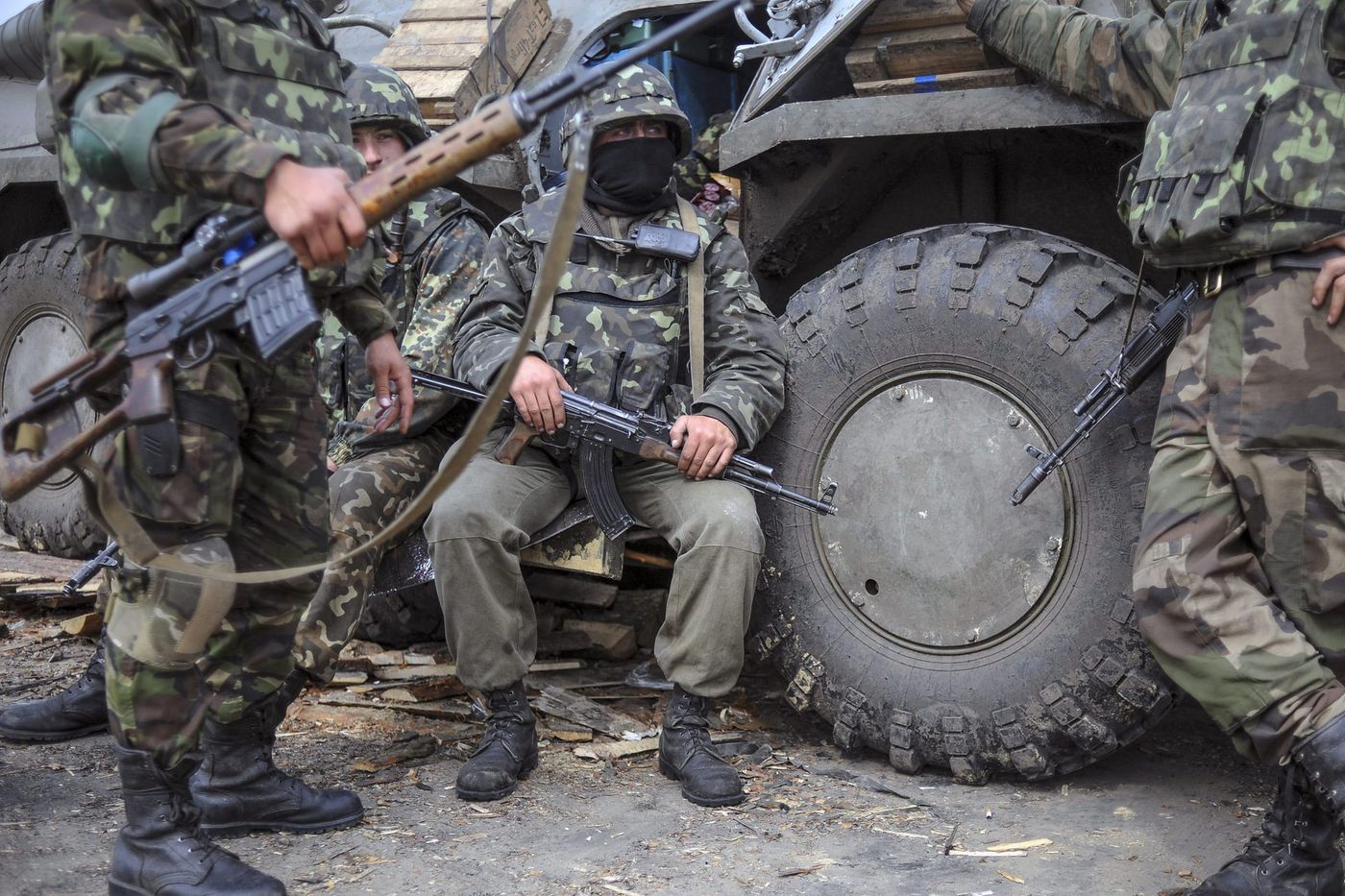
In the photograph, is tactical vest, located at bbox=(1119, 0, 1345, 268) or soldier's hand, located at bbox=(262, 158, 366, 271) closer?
soldier's hand, located at bbox=(262, 158, 366, 271)

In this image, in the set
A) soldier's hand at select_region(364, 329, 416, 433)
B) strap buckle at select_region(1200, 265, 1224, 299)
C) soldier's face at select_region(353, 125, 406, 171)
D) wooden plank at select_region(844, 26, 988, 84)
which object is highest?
wooden plank at select_region(844, 26, 988, 84)

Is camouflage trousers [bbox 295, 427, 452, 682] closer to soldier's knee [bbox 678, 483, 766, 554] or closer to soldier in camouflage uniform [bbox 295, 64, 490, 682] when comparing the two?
soldier in camouflage uniform [bbox 295, 64, 490, 682]

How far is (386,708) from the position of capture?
394cm

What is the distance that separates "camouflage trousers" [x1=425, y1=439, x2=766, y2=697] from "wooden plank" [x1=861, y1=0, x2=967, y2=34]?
1.18 m

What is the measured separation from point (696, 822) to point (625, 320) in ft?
4.14

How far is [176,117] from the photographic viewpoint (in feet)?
7.52

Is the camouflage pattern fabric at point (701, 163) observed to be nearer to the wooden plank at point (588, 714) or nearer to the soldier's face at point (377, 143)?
the soldier's face at point (377, 143)

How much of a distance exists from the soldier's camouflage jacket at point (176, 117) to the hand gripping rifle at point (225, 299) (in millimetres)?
116

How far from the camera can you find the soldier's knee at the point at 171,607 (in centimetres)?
254

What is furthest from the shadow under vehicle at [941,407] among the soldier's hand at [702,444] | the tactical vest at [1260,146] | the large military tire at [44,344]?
the large military tire at [44,344]

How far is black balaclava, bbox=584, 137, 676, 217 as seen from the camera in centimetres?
363

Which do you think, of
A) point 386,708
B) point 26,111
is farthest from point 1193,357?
point 26,111

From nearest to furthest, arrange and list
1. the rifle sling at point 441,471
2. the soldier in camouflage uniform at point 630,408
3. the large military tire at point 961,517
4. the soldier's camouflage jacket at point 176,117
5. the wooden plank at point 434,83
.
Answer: the rifle sling at point 441,471, the soldier's camouflage jacket at point 176,117, the large military tire at point 961,517, the soldier in camouflage uniform at point 630,408, the wooden plank at point 434,83

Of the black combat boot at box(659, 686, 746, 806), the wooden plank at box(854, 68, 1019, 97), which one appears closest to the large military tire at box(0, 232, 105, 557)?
the black combat boot at box(659, 686, 746, 806)
